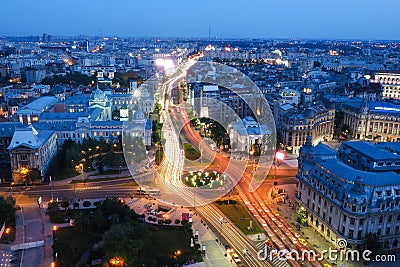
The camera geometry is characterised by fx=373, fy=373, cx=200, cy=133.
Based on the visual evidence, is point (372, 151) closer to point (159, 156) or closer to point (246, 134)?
point (246, 134)

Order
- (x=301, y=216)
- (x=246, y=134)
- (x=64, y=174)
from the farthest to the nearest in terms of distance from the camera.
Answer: (x=246, y=134) < (x=64, y=174) < (x=301, y=216)

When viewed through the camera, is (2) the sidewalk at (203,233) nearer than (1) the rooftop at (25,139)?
Yes

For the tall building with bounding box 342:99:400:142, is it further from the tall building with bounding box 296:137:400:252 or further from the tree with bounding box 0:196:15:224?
the tree with bounding box 0:196:15:224

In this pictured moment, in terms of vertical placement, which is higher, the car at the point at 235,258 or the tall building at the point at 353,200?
the tall building at the point at 353,200

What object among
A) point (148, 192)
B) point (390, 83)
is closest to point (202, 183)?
point (148, 192)

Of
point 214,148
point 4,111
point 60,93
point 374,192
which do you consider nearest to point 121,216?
point 374,192

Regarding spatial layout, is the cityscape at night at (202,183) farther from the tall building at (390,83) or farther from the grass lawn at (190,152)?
the tall building at (390,83)

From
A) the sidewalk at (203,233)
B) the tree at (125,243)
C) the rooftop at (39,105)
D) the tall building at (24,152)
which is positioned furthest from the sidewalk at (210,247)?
the rooftop at (39,105)
